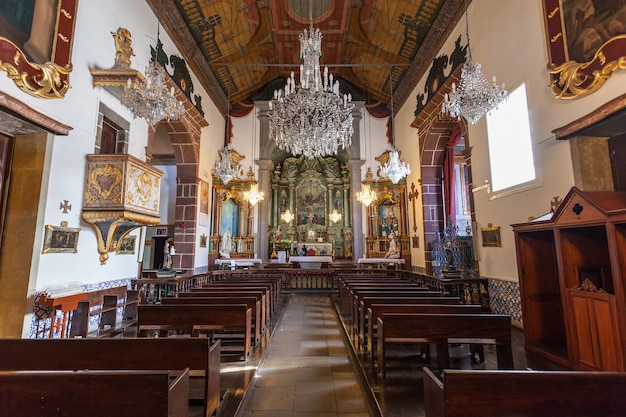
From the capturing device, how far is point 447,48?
299 inches

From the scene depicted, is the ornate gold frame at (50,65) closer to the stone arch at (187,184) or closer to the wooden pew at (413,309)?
the stone arch at (187,184)

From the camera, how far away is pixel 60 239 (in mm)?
4145

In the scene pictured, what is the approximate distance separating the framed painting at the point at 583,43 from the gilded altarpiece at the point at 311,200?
11.8 metres

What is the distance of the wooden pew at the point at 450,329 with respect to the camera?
271cm

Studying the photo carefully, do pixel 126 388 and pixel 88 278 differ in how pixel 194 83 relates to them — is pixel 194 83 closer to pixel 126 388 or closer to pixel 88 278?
pixel 88 278

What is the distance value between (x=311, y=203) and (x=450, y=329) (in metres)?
13.6

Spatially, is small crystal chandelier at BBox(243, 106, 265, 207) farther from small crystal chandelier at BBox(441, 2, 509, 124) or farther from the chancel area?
small crystal chandelier at BBox(441, 2, 509, 124)

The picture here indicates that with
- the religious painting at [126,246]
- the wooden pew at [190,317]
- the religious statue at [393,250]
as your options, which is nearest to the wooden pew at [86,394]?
the wooden pew at [190,317]

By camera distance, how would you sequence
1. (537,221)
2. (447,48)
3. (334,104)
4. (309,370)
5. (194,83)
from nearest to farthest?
(309,370) < (537,221) < (334,104) < (447,48) < (194,83)

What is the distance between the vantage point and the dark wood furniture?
2721 millimetres

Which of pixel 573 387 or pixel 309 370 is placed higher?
pixel 573 387

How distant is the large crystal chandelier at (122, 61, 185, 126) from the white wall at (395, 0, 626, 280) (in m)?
5.35

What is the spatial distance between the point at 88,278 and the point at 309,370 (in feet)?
12.1

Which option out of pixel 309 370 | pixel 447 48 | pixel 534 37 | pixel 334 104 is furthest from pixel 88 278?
pixel 447 48
